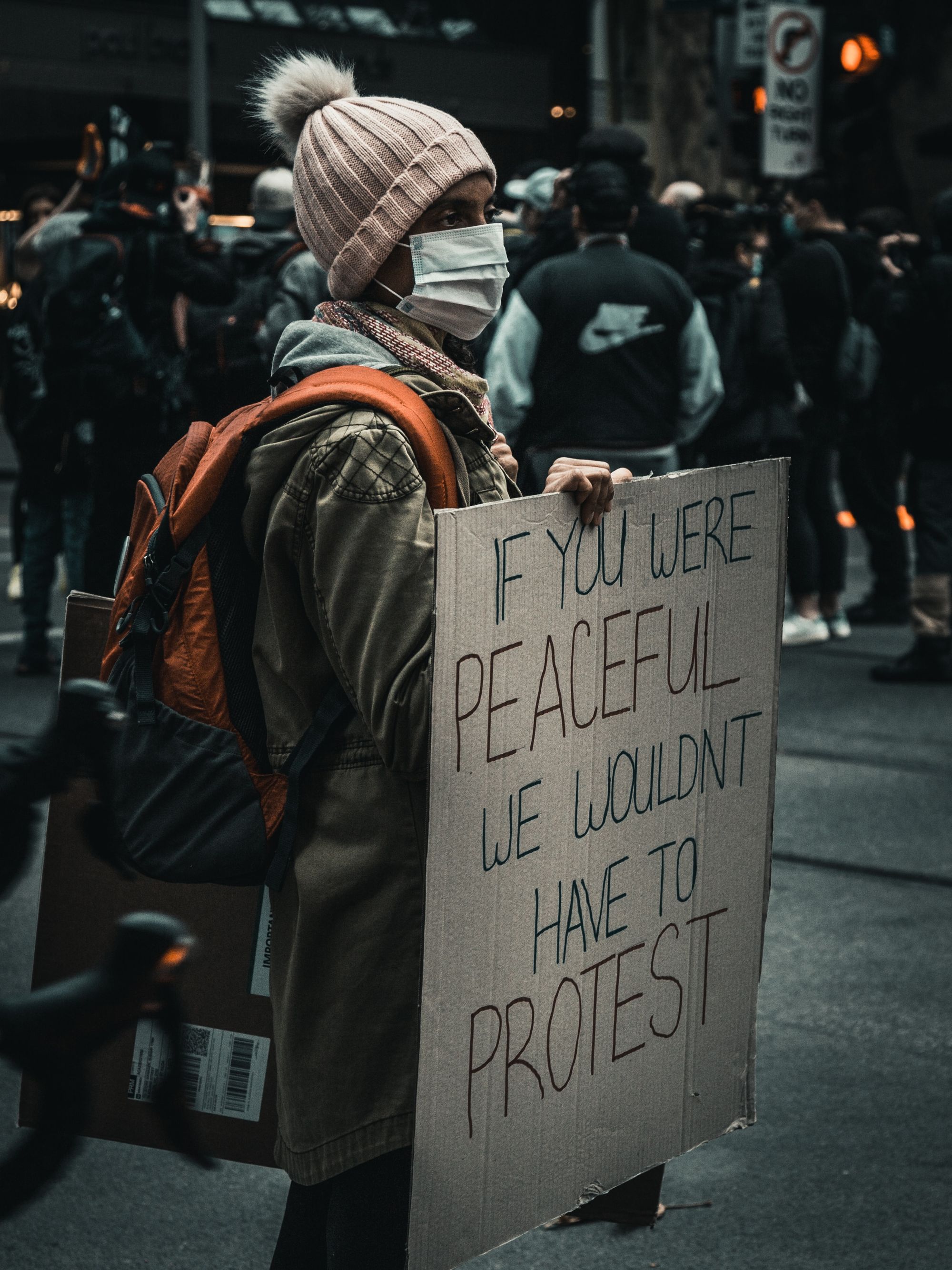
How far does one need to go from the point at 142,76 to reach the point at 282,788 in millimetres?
23841

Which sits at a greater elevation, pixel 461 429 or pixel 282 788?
pixel 461 429

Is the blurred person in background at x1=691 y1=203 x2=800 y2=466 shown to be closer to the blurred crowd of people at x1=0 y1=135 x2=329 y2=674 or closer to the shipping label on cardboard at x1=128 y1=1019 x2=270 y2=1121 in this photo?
the blurred crowd of people at x1=0 y1=135 x2=329 y2=674

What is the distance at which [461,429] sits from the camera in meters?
2.02

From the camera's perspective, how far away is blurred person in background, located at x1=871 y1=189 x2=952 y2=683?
287 inches

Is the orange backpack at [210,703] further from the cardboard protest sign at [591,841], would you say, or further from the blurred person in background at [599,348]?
the blurred person in background at [599,348]

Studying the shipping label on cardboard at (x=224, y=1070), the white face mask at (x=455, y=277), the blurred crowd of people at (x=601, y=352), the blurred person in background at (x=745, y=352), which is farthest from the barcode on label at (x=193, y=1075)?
the blurred person in background at (x=745, y=352)

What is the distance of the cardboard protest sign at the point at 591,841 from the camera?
1.91m

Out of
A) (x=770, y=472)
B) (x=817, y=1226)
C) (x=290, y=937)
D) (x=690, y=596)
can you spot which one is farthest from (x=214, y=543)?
(x=817, y=1226)

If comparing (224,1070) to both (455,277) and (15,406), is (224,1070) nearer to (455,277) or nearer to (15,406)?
(455,277)

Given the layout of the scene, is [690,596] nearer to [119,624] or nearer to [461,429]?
[461,429]

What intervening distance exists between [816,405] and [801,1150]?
584 cm

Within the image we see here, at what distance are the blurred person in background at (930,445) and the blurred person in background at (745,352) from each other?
57 cm

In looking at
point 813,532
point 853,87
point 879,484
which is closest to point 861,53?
point 853,87

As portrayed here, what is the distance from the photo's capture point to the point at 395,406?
74.8 inches
